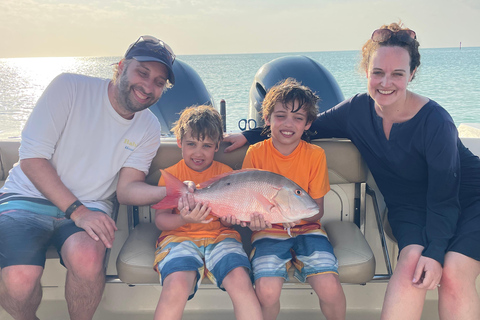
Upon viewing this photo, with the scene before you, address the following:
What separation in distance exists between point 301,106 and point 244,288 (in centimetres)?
Answer: 110

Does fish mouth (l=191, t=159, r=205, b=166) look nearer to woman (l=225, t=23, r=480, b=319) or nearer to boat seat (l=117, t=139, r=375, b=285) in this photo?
boat seat (l=117, t=139, r=375, b=285)

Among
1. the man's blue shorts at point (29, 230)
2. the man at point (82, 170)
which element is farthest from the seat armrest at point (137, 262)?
the man's blue shorts at point (29, 230)

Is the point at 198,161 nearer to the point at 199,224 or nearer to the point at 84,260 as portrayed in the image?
the point at 199,224

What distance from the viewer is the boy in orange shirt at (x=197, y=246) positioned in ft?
7.12

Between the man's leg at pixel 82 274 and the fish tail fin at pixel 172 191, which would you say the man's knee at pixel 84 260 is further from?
the fish tail fin at pixel 172 191

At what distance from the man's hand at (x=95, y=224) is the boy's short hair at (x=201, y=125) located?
2.14 feet

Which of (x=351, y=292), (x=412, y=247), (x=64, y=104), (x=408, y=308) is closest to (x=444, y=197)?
(x=412, y=247)

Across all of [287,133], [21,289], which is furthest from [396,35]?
[21,289]

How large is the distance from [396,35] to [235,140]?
46.1 inches

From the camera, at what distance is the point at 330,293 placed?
226cm

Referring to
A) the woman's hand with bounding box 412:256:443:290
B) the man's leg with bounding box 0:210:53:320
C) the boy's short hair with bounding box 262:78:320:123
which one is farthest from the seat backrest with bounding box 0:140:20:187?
the woman's hand with bounding box 412:256:443:290

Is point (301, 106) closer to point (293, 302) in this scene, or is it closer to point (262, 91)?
point (293, 302)

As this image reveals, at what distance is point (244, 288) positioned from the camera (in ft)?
7.19

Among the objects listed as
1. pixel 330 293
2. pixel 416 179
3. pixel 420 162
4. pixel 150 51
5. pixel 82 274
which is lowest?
pixel 330 293
